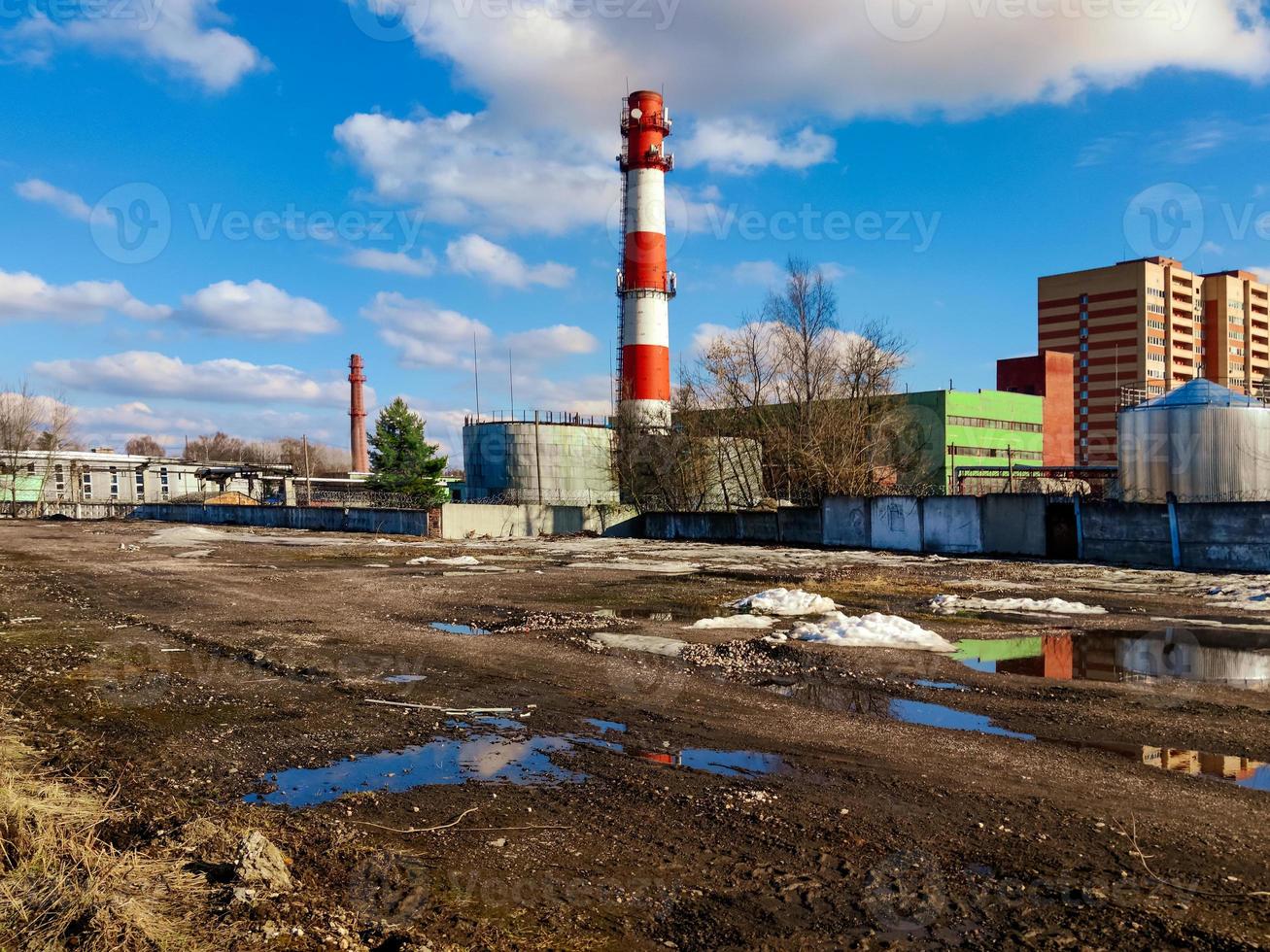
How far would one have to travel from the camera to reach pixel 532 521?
37.9 metres

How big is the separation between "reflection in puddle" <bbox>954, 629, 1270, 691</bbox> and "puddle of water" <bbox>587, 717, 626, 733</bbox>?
15.0ft

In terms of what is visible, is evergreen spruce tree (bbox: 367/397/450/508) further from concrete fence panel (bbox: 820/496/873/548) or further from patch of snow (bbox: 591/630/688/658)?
patch of snow (bbox: 591/630/688/658)

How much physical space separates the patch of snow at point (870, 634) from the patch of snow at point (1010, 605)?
10.3 feet

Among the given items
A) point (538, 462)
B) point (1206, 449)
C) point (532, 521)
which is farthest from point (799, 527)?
point (538, 462)

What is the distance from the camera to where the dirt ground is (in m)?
4.00

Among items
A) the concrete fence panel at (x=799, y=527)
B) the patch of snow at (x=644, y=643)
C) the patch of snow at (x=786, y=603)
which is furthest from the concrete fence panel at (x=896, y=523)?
the patch of snow at (x=644, y=643)

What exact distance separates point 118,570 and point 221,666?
13.5 metres

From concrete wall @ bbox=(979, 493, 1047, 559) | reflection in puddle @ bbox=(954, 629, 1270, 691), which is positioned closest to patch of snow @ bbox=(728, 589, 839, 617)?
reflection in puddle @ bbox=(954, 629, 1270, 691)

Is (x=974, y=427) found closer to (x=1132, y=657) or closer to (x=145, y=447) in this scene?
(x=1132, y=657)

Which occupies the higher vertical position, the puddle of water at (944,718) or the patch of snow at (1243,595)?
the puddle of water at (944,718)

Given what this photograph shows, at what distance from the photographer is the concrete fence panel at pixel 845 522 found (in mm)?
28969

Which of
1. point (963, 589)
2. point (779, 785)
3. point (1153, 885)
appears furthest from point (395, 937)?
point (963, 589)

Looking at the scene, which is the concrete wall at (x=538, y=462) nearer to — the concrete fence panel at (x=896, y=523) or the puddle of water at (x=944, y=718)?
the concrete fence panel at (x=896, y=523)

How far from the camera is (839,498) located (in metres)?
29.8
